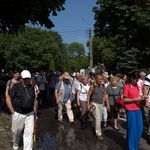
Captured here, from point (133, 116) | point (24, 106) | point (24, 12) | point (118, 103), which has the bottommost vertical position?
point (133, 116)

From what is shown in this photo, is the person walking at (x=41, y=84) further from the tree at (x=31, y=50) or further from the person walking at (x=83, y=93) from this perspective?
the tree at (x=31, y=50)

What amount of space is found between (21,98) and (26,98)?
10 centimetres

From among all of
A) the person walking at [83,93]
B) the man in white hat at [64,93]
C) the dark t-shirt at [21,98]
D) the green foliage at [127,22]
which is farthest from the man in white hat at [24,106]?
the green foliage at [127,22]

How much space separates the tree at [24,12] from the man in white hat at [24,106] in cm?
758

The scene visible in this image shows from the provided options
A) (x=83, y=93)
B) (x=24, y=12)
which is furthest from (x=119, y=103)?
(x=24, y=12)

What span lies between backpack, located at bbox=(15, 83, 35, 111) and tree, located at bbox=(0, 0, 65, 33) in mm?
7601

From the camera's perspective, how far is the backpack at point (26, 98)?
6.39m

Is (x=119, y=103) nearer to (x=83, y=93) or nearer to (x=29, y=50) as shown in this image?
(x=83, y=93)

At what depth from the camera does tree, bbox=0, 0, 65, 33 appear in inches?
541

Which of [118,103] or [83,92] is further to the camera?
[83,92]

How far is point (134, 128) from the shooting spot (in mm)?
7035

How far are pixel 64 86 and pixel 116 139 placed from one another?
3.40m

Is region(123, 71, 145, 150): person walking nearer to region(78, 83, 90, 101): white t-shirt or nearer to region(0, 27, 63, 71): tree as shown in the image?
region(78, 83, 90, 101): white t-shirt

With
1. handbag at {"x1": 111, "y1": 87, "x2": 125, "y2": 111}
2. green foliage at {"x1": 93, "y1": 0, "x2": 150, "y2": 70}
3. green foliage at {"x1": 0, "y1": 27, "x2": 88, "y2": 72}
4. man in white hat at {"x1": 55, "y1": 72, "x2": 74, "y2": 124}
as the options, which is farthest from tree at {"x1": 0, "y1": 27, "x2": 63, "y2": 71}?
handbag at {"x1": 111, "y1": 87, "x2": 125, "y2": 111}
